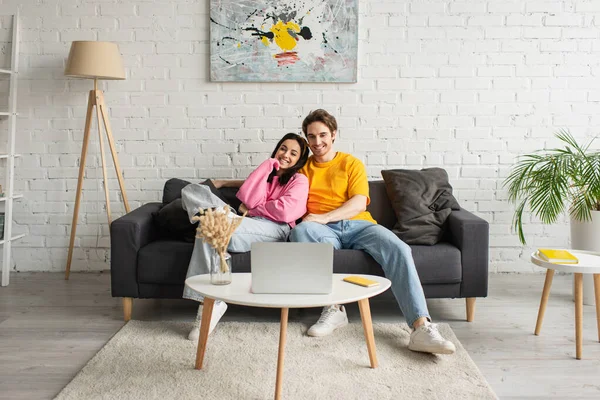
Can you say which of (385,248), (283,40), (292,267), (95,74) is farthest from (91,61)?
(292,267)

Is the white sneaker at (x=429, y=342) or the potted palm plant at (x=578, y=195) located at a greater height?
the potted palm plant at (x=578, y=195)

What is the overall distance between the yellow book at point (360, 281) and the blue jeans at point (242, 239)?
2.02 ft

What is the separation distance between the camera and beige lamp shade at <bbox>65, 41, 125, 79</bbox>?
3861 mm

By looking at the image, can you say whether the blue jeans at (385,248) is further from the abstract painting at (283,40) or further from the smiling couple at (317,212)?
the abstract painting at (283,40)

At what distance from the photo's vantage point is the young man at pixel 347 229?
288 cm

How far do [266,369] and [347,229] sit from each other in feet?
3.37

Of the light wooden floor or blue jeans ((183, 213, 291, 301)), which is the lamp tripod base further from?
blue jeans ((183, 213, 291, 301))

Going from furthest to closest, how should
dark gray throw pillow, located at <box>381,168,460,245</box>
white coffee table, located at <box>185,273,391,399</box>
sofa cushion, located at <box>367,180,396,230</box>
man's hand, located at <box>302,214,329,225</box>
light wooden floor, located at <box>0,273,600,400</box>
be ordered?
sofa cushion, located at <box>367,180,396,230</box> → dark gray throw pillow, located at <box>381,168,460,245</box> → man's hand, located at <box>302,214,329,225</box> → light wooden floor, located at <box>0,273,600,400</box> → white coffee table, located at <box>185,273,391,399</box>

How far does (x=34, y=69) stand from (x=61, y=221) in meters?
1.07

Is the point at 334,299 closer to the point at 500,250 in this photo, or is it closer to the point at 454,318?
the point at 454,318

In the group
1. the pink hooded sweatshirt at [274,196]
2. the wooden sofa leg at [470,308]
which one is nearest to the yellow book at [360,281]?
the pink hooded sweatshirt at [274,196]

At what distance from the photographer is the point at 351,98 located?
168 inches

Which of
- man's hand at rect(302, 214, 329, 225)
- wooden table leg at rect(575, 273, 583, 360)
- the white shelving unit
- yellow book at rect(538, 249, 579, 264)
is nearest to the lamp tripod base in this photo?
the white shelving unit

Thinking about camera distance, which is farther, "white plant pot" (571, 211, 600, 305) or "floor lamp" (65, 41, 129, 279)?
"floor lamp" (65, 41, 129, 279)
